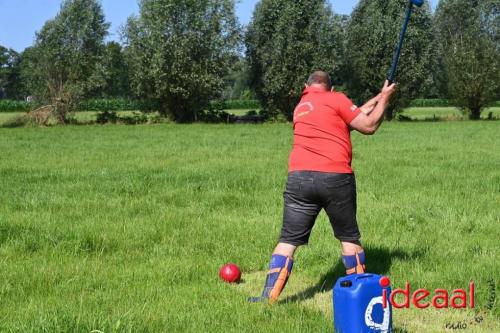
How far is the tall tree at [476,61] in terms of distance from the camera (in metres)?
45.5

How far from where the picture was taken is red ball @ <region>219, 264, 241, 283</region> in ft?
20.0

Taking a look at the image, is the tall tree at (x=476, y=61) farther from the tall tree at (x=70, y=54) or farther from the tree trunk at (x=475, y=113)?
the tall tree at (x=70, y=54)

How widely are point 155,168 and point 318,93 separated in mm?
9502

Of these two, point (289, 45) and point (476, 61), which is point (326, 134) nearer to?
point (289, 45)

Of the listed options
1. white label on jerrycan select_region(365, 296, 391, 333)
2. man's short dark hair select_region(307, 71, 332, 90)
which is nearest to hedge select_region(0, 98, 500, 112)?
man's short dark hair select_region(307, 71, 332, 90)

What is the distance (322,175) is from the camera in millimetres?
5199

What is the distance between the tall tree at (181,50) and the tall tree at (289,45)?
125 inches

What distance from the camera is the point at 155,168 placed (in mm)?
14430

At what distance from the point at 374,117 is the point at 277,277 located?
5.47 ft

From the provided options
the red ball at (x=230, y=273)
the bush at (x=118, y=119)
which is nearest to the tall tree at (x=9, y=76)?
the bush at (x=118, y=119)

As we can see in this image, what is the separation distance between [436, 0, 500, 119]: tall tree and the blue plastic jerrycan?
44.9 m

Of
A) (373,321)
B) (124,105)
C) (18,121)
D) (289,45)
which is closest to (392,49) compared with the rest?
(289,45)

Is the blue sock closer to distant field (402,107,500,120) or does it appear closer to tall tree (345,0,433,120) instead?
tall tree (345,0,433,120)

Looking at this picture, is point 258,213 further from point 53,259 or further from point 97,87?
point 97,87
